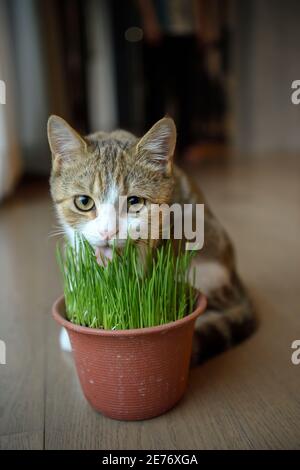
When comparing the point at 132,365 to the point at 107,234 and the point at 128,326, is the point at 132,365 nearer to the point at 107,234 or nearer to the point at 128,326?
the point at 128,326

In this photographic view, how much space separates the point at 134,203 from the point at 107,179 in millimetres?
64

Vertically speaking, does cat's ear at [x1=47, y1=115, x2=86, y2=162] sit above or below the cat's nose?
above

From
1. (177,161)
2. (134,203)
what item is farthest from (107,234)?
(177,161)

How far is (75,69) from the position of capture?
527 centimetres

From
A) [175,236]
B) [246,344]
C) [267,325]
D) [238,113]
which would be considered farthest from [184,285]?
[238,113]

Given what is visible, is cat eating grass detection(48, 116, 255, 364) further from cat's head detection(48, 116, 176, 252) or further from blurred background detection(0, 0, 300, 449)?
blurred background detection(0, 0, 300, 449)

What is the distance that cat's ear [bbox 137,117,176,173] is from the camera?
0.81m

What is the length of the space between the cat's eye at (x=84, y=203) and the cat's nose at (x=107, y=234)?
0.06 meters

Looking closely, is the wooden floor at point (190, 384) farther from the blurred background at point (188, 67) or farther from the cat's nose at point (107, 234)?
the blurred background at point (188, 67)

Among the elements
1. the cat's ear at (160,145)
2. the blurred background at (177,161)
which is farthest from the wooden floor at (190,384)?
the cat's ear at (160,145)

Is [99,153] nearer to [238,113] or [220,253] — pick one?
[220,253]

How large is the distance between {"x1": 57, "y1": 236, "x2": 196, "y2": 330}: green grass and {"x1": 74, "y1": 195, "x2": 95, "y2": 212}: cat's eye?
0.18ft

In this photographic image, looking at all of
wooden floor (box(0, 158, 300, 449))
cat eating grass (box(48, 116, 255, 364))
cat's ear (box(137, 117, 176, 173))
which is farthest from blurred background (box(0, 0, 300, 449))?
cat's ear (box(137, 117, 176, 173))
